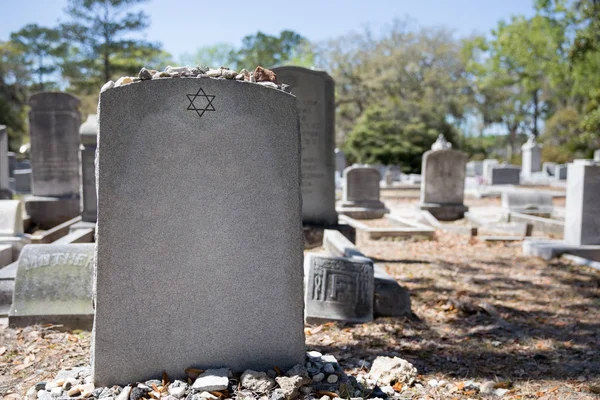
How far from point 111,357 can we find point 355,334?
234 centimetres

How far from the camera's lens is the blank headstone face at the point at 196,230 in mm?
2488

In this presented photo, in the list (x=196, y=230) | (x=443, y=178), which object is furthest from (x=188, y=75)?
(x=443, y=178)

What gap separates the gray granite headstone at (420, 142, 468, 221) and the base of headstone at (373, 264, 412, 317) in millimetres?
8934

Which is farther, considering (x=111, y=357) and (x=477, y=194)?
(x=477, y=194)

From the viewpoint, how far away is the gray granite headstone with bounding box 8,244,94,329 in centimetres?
413

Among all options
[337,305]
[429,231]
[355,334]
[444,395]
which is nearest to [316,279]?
[337,305]

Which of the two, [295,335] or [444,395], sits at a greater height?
[295,335]

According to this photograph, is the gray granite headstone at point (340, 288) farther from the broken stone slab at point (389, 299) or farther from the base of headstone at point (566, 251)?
the base of headstone at point (566, 251)

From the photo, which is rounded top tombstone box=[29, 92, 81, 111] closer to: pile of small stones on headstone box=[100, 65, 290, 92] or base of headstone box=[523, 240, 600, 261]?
pile of small stones on headstone box=[100, 65, 290, 92]

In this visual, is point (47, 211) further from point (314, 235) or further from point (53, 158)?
point (314, 235)

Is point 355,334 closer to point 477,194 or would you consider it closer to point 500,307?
point 500,307

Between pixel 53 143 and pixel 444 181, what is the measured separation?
10.3m

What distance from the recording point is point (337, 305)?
14.9 feet

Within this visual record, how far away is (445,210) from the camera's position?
43.4 feet
